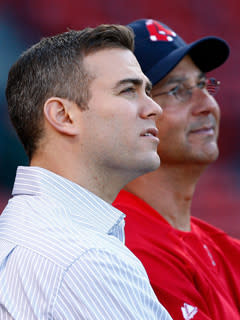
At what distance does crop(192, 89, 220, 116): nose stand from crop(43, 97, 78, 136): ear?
2.16 ft

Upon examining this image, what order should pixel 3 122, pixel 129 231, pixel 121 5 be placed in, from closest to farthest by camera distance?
pixel 129 231 < pixel 3 122 < pixel 121 5

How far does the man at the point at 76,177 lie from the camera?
940 millimetres

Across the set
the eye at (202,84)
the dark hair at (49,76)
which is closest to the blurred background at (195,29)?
the eye at (202,84)

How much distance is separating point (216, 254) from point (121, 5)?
3.70 m

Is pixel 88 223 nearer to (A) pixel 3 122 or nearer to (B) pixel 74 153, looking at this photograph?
(B) pixel 74 153

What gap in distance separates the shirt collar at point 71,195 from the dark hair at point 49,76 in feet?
0.42

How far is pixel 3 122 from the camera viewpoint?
4.04 m

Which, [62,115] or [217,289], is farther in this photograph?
[217,289]

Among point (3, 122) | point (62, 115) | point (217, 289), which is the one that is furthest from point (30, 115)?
point (3, 122)

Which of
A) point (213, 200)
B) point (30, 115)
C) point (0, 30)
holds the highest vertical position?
point (0, 30)

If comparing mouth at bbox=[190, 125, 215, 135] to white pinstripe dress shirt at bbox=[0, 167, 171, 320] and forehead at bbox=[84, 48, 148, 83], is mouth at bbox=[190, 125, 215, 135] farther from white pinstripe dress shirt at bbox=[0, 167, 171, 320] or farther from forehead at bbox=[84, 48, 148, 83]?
white pinstripe dress shirt at bbox=[0, 167, 171, 320]

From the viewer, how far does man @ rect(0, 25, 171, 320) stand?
940 mm

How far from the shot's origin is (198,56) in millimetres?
1831

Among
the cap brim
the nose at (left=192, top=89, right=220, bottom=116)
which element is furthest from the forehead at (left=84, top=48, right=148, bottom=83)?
the nose at (left=192, top=89, right=220, bottom=116)
